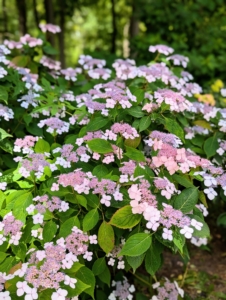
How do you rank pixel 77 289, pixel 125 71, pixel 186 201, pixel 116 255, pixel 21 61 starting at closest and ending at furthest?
pixel 77 289
pixel 186 201
pixel 116 255
pixel 125 71
pixel 21 61

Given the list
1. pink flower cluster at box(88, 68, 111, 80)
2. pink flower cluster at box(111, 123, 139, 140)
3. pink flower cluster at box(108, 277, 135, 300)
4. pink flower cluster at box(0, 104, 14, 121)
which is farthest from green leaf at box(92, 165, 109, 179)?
pink flower cluster at box(88, 68, 111, 80)

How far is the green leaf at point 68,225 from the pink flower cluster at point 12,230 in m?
0.15

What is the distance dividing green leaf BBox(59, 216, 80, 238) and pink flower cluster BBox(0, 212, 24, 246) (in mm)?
147

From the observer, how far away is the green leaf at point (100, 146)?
1.52 m

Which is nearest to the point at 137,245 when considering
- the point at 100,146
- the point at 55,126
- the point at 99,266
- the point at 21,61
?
the point at 99,266

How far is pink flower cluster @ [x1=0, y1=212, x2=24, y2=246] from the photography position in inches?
54.6

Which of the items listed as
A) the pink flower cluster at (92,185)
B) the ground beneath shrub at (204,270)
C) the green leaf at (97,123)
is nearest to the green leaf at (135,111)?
the green leaf at (97,123)

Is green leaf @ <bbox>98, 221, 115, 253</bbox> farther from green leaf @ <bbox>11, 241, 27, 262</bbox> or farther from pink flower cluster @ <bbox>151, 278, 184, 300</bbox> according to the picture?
pink flower cluster @ <bbox>151, 278, 184, 300</bbox>

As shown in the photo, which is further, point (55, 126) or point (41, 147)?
point (55, 126)

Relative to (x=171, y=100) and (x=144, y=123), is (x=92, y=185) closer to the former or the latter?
(x=144, y=123)

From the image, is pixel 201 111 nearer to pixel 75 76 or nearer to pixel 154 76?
pixel 154 76

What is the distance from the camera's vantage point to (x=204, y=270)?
2395 millimetres

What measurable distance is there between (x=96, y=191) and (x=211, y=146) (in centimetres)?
76

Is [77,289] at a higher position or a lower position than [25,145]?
lower
